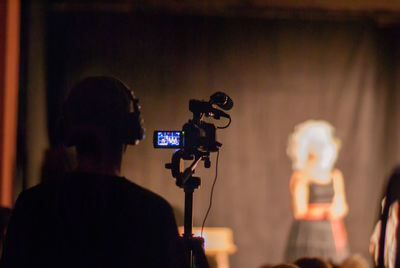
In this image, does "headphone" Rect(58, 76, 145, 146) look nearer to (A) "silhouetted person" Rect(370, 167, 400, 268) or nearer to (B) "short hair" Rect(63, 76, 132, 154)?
(B) "short hair" Rect(63, 76, 132, 154)

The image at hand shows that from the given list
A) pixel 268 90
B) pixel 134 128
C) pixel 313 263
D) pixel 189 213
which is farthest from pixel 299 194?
pixel 134 128

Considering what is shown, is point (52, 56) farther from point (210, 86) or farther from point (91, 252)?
point (91, 252)

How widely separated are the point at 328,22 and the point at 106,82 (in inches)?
138

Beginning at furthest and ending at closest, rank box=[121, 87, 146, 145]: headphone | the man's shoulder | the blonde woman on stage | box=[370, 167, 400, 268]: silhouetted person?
the blonde woman on stage, box=[370, 167, 400, 268]: silhouetted person, box=[121, 87, 146, 145]: headphone, the man's shoulder

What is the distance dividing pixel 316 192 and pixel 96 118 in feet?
10.8

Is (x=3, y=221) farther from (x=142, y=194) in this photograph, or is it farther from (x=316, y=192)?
(x=316, y=192)

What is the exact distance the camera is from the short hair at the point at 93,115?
3.24 feet

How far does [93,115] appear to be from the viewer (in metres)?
0.99

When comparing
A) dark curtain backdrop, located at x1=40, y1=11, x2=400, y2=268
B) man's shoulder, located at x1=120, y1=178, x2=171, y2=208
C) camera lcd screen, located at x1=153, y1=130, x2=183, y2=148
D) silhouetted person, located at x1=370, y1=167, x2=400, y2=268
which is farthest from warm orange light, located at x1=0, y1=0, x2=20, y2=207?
silhouetted person, located at x1=370, y1=167, x2=400, y2=268

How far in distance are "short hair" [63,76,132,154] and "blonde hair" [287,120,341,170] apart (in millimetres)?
3217

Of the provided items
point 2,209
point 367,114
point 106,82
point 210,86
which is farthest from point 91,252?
point 367,114

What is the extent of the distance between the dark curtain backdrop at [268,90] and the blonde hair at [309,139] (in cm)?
6

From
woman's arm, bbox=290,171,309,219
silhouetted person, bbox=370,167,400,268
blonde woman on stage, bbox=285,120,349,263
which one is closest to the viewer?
silhouetted person, bbox=370,167,400,268

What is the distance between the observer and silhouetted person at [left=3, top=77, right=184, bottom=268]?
0.92 meters
